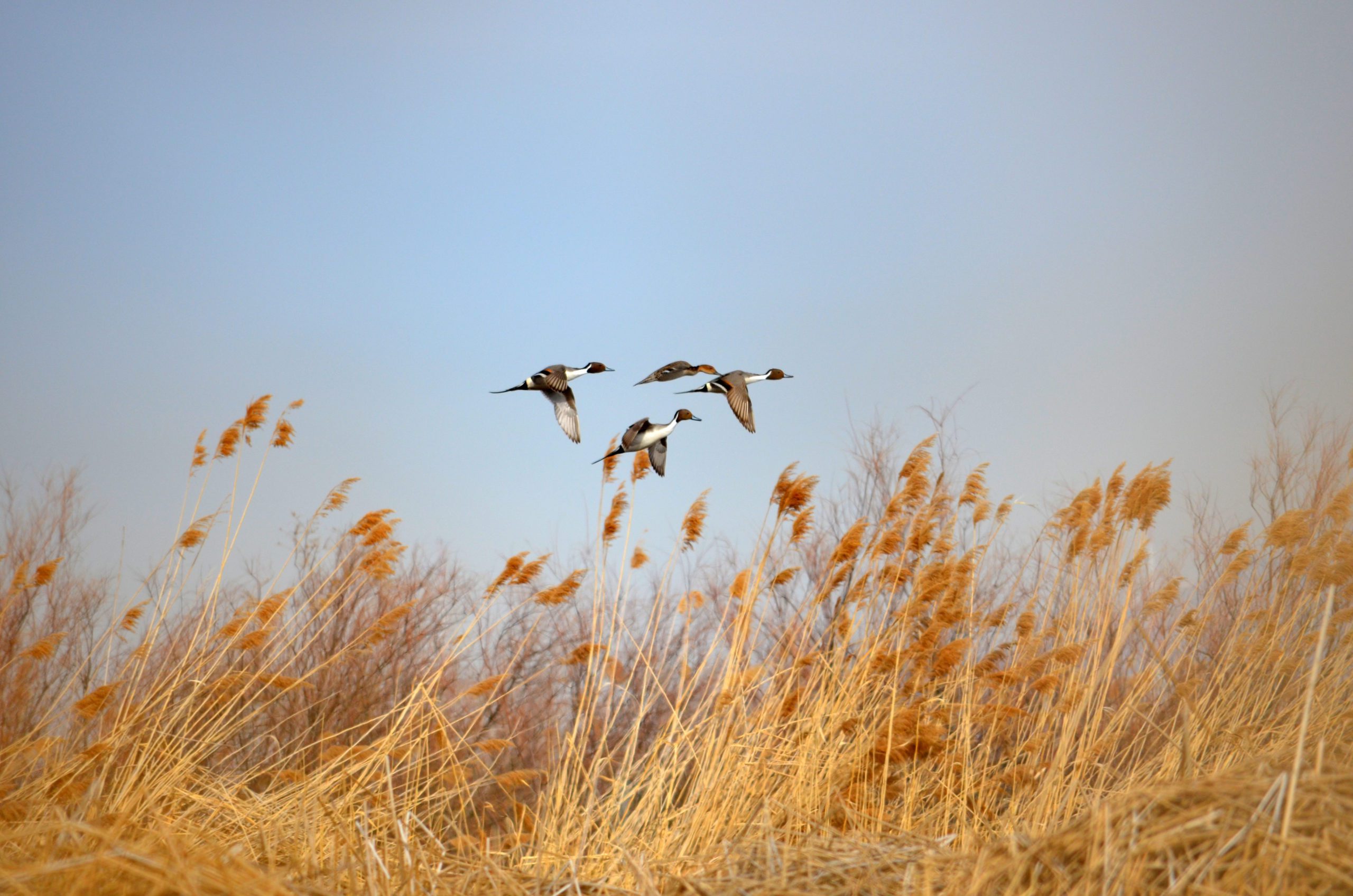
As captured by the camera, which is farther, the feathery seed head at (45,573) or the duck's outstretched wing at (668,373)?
the feathery seed head at (45,573)

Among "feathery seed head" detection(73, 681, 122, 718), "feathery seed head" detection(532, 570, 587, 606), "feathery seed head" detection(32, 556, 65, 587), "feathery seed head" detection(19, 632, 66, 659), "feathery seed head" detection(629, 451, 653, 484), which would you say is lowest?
"feathery seed head" detection(73, 681, 122, 718)

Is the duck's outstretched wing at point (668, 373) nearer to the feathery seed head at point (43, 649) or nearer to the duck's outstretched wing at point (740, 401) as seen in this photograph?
the duck's outstretched wing at point (740, 401)

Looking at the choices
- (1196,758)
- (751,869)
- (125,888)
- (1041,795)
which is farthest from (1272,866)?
(1196,758)

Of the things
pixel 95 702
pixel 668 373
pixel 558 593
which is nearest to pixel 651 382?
pixel 668 373

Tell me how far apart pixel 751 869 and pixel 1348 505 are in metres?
3.04

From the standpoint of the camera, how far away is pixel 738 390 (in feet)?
11.8

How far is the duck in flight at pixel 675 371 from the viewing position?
337 centimetres

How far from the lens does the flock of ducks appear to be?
11.4 feet

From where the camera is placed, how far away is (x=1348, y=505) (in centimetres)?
360

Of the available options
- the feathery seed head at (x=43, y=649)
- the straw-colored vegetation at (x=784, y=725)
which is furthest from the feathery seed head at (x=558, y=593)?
the feathery seed head at (x=43, y=649)

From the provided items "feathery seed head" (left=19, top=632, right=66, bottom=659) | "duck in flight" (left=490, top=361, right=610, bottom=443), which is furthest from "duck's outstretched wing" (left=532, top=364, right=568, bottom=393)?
"feathery seed head" (left=19, top=632, right=66, bottom=659)

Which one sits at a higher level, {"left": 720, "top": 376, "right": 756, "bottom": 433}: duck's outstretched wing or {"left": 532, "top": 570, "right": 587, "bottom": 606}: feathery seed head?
{"left": 720, "top": 376, "right": 756, "bottom": 433}: duck's outstretched wing

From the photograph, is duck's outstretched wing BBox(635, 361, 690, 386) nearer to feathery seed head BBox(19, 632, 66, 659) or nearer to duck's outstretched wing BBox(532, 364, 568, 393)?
duck's outstretched wing BBox(532, 364, 568, 393)

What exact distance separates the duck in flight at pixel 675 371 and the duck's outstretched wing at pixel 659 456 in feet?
1.62
